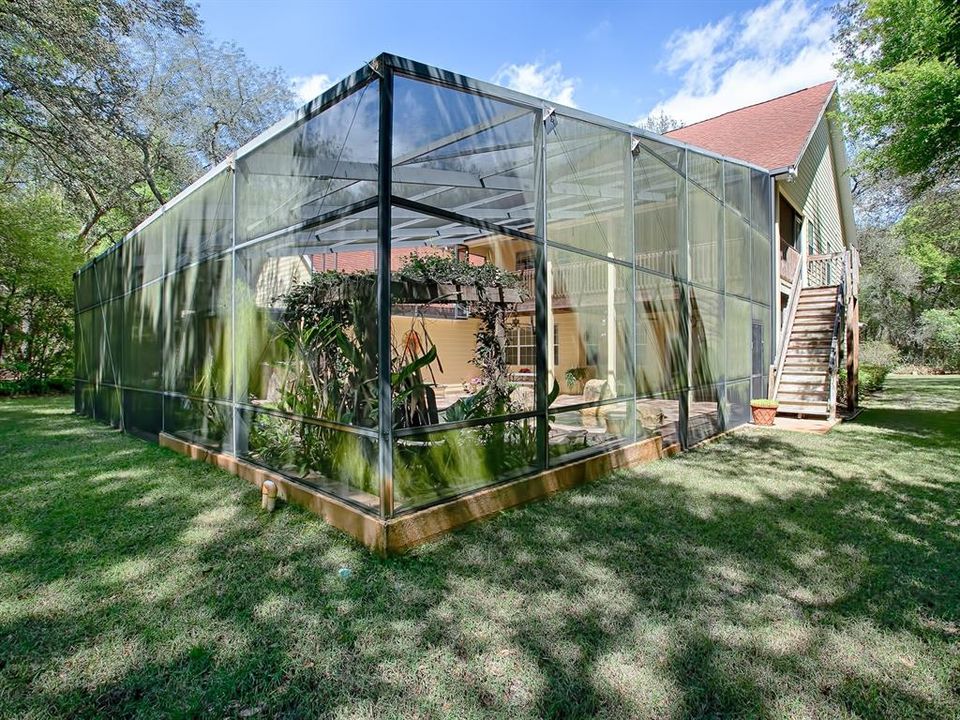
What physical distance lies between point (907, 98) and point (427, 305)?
901 centimetres

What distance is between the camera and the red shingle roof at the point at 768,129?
10453 mm

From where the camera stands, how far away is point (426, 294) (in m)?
3.79

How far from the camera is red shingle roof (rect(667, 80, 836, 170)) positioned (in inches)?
412

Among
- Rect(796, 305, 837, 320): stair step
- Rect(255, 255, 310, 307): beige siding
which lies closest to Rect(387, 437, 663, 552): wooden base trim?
Rect(255, 255, 310, 307): beige siding

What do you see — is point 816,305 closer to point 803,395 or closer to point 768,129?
point 803,395

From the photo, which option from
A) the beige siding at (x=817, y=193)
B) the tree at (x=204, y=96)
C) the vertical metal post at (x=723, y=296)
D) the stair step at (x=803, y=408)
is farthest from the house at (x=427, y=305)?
the tree at (x=204, y=96)

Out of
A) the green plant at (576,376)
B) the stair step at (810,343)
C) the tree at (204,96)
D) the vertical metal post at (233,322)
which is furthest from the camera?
the tree at (204,96)

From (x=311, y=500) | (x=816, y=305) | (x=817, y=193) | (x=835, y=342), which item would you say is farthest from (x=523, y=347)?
(x=817, y=193)

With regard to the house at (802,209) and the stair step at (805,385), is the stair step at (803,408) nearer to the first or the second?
the house at (802,209)

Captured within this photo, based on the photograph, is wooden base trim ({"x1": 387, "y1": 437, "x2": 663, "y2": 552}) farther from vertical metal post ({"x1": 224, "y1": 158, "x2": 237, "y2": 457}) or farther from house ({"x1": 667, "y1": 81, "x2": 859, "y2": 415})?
house ({"x1": 667, "y1": 81, "x2": 859, "y2": 415})

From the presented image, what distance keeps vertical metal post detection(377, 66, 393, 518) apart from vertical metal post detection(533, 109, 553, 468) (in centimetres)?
154

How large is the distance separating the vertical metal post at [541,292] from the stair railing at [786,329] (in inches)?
263

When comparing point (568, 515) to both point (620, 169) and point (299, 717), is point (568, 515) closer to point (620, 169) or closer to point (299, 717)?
point (299, 717)

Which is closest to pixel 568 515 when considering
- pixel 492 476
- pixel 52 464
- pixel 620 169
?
pixel 492 476
